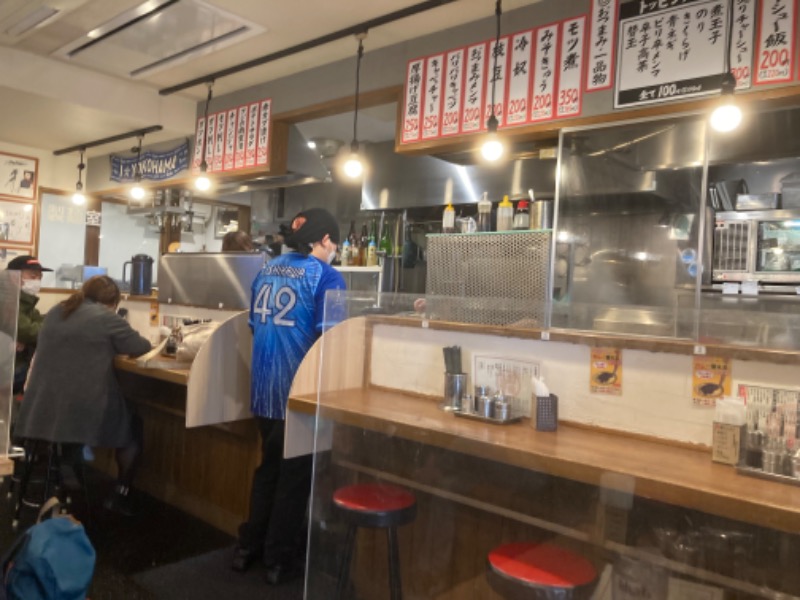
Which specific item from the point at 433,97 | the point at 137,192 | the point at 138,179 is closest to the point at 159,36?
the point at 433,97

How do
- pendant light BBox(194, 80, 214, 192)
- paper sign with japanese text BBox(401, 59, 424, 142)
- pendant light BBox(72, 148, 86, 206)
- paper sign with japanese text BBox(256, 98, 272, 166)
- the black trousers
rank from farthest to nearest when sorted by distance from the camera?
pendant light BBox(72, 148, 86, 206) < pendant light BBox(194, 80, 214, 192) < paper sign with japanese text BBox(256, 98, 272, 166) < paper sign with japanese text BBox(401, 59, 424, 142) < the black trousers

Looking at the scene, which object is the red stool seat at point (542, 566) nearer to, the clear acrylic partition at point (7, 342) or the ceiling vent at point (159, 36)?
the clear acrylic partition at point (7, 342)

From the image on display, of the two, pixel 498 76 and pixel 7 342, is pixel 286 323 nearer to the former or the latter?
pixel 7 342

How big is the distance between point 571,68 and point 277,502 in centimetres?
247

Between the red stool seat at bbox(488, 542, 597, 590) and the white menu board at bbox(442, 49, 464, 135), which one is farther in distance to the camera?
the white menu board at bbox(442, 49, 464, 135)

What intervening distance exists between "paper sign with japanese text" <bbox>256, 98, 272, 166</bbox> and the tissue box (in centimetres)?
372

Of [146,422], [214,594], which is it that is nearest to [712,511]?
[214,594]

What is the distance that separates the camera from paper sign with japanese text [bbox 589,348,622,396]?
2.00 metres

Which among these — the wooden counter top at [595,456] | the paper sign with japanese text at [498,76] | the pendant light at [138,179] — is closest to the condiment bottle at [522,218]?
the paper sign with japanese text at [498,76]

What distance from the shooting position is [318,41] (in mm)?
3840

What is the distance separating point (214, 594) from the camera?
2736 millimetres

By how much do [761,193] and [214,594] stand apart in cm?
382

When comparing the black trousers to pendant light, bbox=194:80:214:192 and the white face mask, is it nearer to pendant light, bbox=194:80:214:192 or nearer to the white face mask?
the white face mask

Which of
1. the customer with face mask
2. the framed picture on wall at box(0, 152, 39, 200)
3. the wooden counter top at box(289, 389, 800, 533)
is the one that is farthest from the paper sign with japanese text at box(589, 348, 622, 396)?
the framed picture on wall at box(0, 152, 39, 200)
